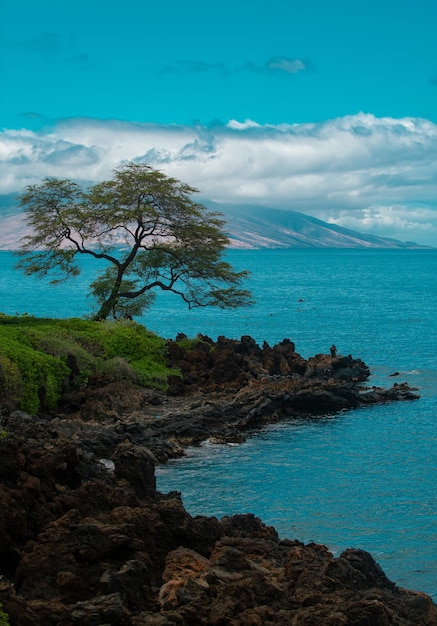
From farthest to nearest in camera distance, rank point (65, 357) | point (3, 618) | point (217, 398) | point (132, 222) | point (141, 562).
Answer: point (132, 222)
point (217, 398)
point (65, 357)
point (141, 562)
point (3, 618)

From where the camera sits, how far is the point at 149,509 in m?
16.7

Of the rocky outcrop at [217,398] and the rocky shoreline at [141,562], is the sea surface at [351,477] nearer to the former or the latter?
the rocky outcrop at [217,398]

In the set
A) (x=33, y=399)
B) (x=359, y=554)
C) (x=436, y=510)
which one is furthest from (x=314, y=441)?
(x=359, y=554)

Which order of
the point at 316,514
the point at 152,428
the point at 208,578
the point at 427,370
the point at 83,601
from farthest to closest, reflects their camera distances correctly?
the point at 427,370
the point at 152,428
the point at 316,514
the point at 208,578
the point at 83,601

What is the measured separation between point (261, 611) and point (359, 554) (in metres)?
4.28

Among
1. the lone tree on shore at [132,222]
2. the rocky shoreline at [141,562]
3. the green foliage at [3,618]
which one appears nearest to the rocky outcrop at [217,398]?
the lone tree on shore at [132,222]

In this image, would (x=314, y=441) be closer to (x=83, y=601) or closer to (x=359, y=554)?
(x=359, y=554)

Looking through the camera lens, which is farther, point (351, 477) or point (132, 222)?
point (132, 222)

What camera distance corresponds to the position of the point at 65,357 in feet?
126

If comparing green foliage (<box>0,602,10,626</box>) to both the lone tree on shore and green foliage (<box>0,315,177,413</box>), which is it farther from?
the lone tree on shore

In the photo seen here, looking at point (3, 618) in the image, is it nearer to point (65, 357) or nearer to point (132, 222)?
point (65, 357)

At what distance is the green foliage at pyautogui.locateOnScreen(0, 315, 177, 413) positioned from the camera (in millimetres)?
34625

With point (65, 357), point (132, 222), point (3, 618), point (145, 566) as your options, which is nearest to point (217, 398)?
point (65, 357)

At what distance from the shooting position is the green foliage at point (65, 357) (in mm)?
34625
